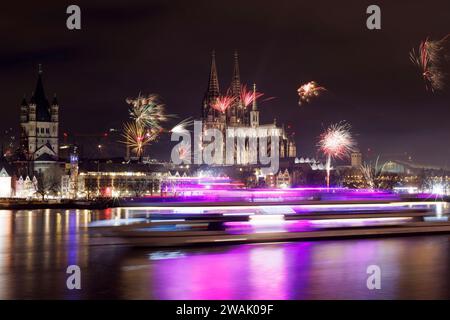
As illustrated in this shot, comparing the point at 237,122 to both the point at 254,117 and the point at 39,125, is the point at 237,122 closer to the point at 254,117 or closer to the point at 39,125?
the point at 254,117

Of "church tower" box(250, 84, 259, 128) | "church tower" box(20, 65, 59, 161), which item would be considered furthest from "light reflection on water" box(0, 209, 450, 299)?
"church tower" box(250, 84, 259, 128)

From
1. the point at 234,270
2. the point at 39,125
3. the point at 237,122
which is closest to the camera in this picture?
the point at 234,270

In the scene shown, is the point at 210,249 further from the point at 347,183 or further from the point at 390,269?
the point at 347,183

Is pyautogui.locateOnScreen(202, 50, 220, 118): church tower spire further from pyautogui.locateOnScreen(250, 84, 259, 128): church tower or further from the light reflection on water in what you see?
the light reflection on water

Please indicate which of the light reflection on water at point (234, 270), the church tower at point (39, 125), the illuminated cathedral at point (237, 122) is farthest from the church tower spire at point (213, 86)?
the light reflection on water at point (234, 270)

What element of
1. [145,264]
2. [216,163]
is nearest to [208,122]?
[216,163]

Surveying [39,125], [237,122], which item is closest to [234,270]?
[39,125]
